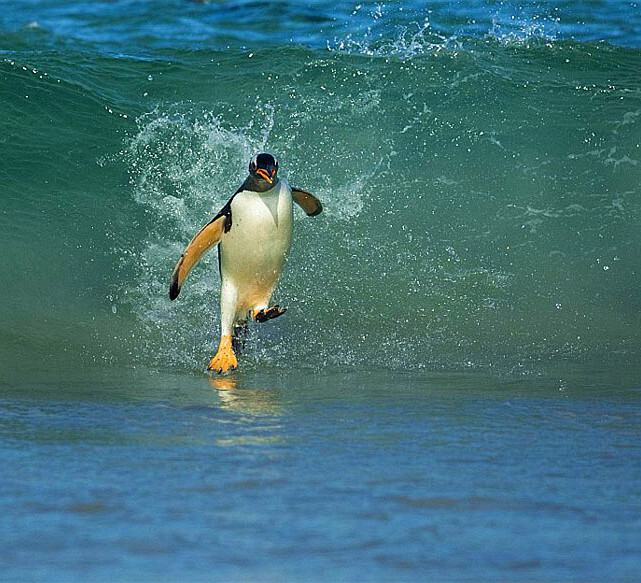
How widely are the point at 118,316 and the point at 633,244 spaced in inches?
200

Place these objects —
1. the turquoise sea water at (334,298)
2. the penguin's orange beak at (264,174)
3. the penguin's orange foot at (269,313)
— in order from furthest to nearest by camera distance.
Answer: the penguin's orange foot at (269,313), the penguin's orange beak at (264,174), the turquoise sea water at (334,298)

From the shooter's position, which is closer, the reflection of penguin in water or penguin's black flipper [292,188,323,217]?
the reflection of penguin in water

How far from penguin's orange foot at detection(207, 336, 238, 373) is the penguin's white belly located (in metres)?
0.53

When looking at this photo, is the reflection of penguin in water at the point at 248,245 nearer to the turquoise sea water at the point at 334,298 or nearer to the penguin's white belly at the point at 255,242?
the penguin's white belly at the point at 255,242

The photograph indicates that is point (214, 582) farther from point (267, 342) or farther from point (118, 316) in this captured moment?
point (118, 316)

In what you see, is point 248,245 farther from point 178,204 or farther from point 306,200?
point 178,204

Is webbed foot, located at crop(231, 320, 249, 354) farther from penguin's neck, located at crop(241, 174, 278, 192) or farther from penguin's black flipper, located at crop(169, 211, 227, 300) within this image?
penguin's neck, located at crop(241, 174, 278, 192)

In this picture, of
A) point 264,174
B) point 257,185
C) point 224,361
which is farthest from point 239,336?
point 264,174

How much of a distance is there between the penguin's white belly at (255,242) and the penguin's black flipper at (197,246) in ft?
0.25

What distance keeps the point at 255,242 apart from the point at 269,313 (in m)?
0.50

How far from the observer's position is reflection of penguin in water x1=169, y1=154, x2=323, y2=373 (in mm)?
7105

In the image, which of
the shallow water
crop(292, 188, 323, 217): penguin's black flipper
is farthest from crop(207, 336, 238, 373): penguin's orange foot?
crop(292, 188, 323, 217): penguin's black flipper

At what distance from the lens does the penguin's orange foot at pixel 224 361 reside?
22.0 ft

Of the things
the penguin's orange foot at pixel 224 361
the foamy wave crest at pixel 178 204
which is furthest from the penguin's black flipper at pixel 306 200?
the penguin's orange foot at pixel 224 361
